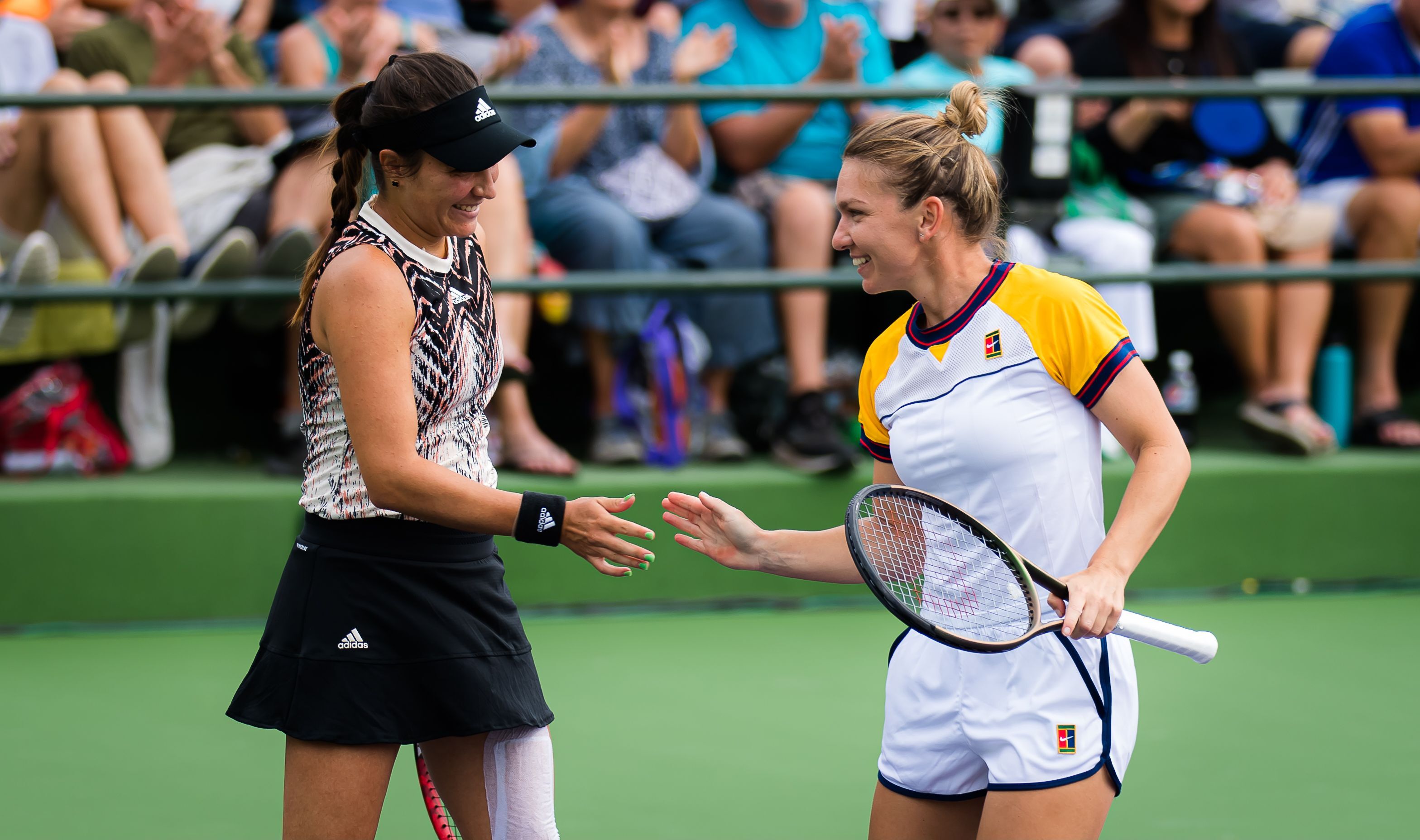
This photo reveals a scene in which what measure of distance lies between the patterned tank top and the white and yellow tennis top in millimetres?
721

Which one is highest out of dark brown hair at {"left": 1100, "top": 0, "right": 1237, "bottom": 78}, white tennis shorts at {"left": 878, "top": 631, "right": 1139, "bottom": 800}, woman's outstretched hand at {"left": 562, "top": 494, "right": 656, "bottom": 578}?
dark brown hair at {"left": 1100, "top": 0, "right": 1237, "bottom": 78}

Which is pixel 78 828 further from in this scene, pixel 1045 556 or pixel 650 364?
pixel 650 364

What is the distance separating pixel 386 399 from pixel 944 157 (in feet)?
3.12

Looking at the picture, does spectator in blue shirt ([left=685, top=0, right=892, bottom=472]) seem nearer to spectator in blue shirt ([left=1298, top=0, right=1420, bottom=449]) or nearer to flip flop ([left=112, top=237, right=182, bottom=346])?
spectator in blue shirt ([left=1298, top=0, right=1420, bottom=449])

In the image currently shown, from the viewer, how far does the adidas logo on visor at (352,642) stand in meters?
2.27

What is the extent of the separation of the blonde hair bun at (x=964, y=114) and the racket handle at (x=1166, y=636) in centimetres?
82

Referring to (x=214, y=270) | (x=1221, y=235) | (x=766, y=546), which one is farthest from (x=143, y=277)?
(x=1221, y=235)

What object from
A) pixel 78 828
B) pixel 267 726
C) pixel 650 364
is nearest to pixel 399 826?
pixel 78 828

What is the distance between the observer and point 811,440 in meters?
5.11

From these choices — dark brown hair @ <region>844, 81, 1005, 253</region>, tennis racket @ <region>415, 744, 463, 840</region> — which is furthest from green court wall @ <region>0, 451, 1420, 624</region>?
dark brown hair @ <region>844, 81, 1005, 253</region>

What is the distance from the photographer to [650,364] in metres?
5.20

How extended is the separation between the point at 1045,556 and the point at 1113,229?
3.55 m

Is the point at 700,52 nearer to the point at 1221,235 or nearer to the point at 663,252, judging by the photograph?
the point at 663,252

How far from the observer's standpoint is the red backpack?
16.0ft
